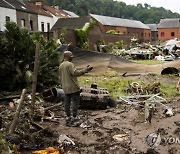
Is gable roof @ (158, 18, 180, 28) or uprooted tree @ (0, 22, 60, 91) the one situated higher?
gable roof @ (158, 18, 180, 28)

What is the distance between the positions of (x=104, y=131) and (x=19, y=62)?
5.87 metres

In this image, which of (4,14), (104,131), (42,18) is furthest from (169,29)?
(104,131)

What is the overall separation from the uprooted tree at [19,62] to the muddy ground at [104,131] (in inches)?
117

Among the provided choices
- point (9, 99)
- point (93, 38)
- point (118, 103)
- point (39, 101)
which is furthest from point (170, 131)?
point (93, 38)

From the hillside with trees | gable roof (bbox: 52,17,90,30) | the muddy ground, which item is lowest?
the muddy ground

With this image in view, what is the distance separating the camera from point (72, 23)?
1853 inches

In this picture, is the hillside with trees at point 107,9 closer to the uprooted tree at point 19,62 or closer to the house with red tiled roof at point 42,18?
the house with red tiled roof at point 42,18

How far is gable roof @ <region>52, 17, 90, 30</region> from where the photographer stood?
45.9 meters

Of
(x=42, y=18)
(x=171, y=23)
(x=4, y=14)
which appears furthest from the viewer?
(x=171, y=23)

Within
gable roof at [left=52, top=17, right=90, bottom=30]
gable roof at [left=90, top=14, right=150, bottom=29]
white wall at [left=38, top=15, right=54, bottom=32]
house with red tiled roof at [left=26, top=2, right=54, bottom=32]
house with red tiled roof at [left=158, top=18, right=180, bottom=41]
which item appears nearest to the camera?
white wall at [left=38, top=15, right=54, bottom=32]

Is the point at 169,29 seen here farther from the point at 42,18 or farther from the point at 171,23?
the point at 42,18

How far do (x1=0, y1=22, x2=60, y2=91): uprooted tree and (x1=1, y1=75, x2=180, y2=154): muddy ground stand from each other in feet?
9.73

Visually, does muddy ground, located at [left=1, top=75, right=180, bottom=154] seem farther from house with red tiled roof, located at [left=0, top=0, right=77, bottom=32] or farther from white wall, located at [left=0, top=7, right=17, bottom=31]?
white wall, located at [left=0, top=7, right=17, bottom=31]

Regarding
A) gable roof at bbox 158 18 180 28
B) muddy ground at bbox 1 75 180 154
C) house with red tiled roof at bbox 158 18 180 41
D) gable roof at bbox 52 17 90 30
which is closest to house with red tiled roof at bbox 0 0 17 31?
gable roof at bbox 52 17 90 30
